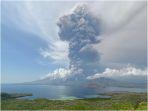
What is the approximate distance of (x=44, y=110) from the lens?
6750 cm

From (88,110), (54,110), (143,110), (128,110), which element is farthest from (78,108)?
(143,110)

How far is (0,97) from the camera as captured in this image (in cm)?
9369

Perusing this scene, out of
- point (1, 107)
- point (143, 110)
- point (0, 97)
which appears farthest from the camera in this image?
point (0, 97)

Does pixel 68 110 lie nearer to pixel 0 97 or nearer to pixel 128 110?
pixel 128 110

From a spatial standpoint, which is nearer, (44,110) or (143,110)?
(143,110)

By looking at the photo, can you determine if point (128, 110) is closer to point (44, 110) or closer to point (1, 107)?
point (44, 110)

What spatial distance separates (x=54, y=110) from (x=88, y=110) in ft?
32.9

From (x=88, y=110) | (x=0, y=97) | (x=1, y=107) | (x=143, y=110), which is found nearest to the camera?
(x=143, y=110)

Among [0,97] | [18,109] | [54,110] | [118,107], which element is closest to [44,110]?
[54,110]

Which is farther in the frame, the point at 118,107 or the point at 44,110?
the point at 118,107

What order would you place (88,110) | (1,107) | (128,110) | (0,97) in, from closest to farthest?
(128,110) → (88,110) → (1,107) → (0,97)

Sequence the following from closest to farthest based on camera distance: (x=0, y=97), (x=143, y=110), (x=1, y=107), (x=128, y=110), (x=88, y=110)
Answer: (x=143, y=110)
(x=128, y=110)
(x=88, y=110)
(x=1, y=107)
(x=0, y=97)

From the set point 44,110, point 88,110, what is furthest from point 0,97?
point 88,110

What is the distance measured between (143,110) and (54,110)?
23.5m
